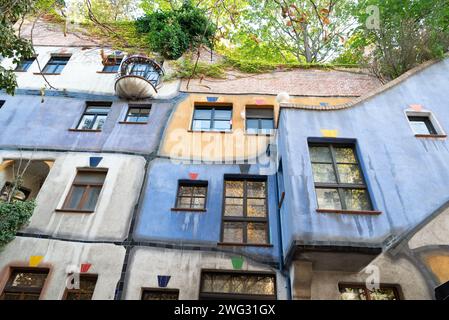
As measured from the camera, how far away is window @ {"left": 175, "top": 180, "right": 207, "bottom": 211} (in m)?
8.38

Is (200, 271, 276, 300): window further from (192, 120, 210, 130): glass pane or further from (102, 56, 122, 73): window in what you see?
(102, 56, 122, 73): window

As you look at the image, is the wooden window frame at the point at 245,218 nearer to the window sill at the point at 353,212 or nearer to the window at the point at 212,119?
the window sill at the point at 353,212

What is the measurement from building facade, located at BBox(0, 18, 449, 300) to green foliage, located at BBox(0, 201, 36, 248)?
0.84 ft

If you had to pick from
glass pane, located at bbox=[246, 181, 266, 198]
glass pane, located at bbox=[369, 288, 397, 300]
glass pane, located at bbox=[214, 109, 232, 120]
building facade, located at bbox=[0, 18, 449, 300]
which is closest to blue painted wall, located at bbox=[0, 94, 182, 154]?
building facade, located at bbox=[0, 18, 449, 300]

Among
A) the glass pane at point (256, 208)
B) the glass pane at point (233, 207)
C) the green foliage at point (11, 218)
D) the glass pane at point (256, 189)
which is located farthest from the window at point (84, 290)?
the glass pane at point (256, 189)

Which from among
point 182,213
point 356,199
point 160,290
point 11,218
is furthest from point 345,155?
point 11,218

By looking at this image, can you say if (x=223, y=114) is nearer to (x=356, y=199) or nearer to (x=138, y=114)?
(x=138, y=114)

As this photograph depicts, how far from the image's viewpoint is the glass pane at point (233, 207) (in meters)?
8.18

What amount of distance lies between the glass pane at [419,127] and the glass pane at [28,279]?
10.7 metres

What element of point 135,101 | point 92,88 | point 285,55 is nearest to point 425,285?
point 135,101

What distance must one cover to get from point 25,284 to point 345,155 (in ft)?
27.9

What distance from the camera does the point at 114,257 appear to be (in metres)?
7.31
